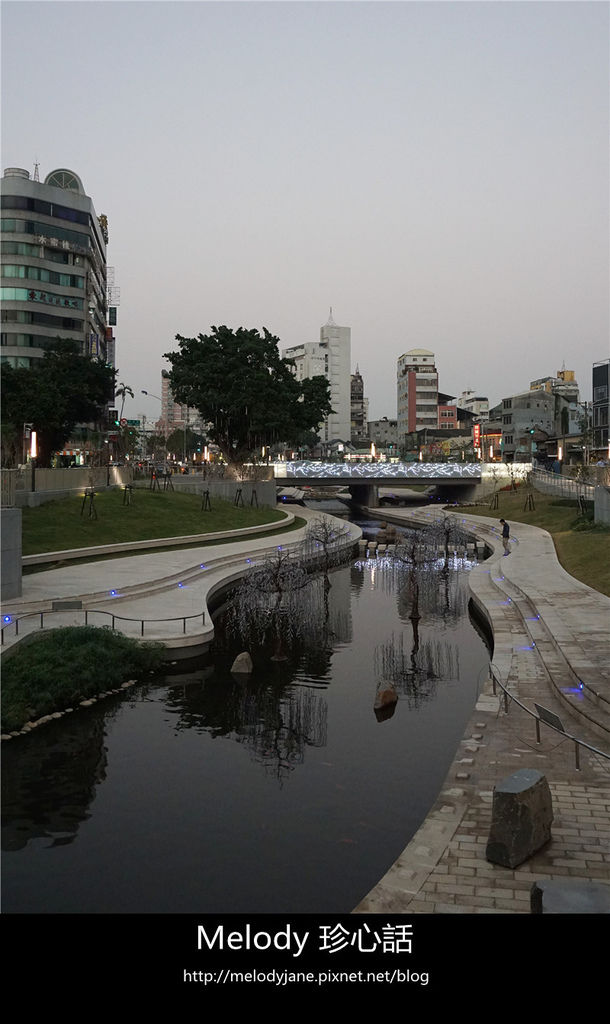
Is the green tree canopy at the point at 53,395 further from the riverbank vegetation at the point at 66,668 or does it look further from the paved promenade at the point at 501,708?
the riverbank vegetation at the point at 66,668

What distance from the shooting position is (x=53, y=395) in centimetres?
8131

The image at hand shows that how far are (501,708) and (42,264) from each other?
110505 mm

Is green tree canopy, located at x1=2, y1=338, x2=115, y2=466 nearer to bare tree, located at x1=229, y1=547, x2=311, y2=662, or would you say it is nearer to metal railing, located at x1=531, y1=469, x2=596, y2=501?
bare tree, located at x1=229, y1=547, x2=311, y2=662

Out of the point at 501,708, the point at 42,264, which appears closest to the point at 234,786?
the point at 501,708

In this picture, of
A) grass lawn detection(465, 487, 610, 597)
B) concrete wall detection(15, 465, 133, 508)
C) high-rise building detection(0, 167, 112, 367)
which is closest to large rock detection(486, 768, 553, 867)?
grass lawn detection(465, 487, 610, 597)

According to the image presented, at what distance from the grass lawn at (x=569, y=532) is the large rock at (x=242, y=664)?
59.8 feet

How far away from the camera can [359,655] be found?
30641 millimetres

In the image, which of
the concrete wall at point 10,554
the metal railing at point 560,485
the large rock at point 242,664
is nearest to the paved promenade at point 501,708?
the concrete wall at point 10,554

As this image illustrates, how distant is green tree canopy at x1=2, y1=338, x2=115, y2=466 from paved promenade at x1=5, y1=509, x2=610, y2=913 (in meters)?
38.1

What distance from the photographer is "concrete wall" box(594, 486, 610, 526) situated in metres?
53.8

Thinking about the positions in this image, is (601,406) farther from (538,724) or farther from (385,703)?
(538,724)

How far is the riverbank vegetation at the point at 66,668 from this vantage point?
22.3 meters
